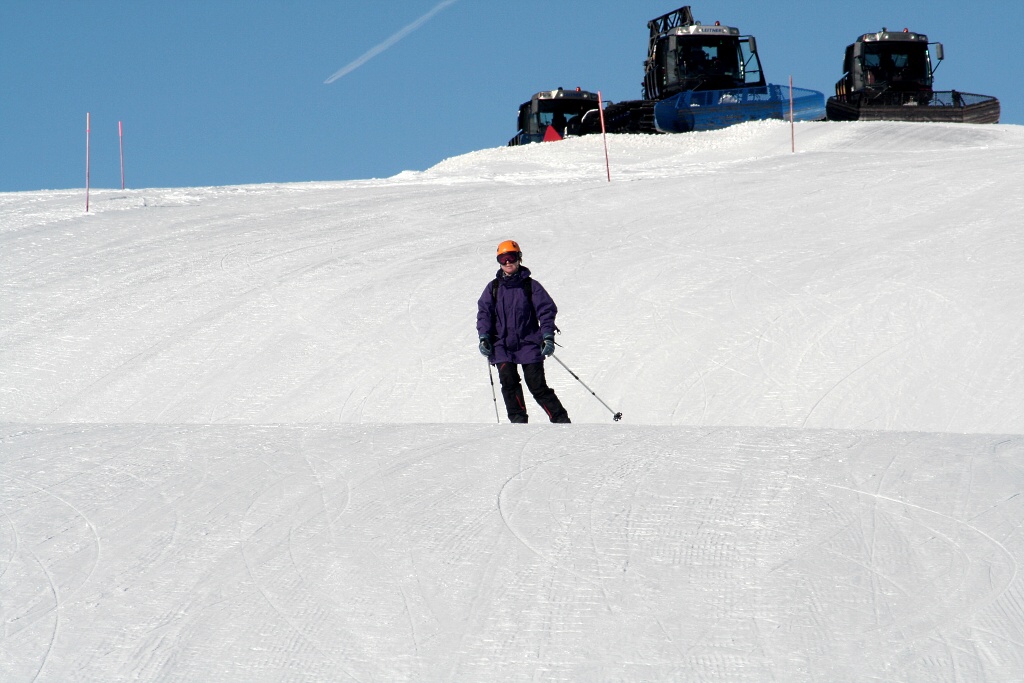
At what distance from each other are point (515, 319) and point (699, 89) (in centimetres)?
2371

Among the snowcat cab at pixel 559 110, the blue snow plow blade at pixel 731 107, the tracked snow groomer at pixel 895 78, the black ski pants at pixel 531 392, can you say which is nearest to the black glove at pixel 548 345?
the black ski pants at pixel 531 392

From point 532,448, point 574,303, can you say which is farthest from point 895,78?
point 532,448

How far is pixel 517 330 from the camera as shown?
738cm

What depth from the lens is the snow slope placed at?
338 centimetres

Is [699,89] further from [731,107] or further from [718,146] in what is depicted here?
[718,146]

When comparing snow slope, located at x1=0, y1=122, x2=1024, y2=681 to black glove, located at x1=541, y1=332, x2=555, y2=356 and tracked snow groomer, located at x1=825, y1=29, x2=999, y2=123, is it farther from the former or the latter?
tracked snow groomer, located at x1=825, y1=29, x2=999, y2=123

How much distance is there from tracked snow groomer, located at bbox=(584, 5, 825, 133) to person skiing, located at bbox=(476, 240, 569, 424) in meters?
21.7

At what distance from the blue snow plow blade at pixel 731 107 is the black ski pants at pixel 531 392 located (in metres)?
21.8

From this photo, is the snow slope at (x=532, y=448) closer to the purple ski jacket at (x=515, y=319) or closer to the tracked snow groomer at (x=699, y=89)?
the purple ski jacket at (x=515, y=319)

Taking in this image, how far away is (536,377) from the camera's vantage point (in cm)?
745

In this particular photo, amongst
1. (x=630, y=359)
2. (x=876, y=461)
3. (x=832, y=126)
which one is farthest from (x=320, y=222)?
(x=832, y=126)

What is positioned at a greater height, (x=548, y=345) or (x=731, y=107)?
(x=731, y=107)

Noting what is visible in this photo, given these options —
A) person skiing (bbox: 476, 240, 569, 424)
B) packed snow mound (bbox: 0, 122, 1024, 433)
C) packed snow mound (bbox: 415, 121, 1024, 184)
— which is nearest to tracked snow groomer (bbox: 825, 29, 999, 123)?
packed snow mound (bbox: 415, 121, 1024, 184)

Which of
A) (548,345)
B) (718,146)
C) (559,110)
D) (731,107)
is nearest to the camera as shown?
(548,345)
